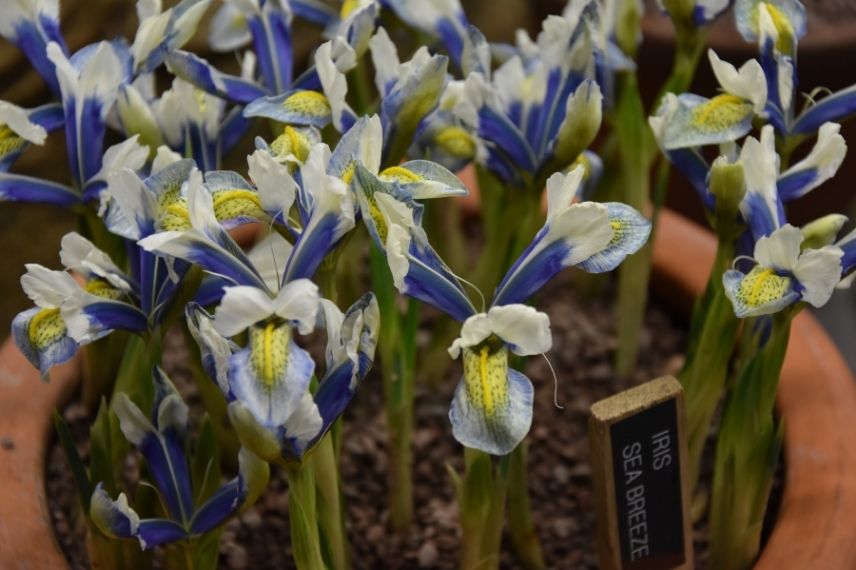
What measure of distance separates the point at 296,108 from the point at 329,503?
291 millimetres

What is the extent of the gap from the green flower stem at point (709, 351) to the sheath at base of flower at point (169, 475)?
0.37 m

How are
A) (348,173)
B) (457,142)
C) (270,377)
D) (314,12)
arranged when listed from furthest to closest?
(314,12) → (457,142) → (348,173) → (270,377)

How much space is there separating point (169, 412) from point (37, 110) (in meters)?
0.26

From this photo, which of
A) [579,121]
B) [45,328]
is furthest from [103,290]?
[579,121]

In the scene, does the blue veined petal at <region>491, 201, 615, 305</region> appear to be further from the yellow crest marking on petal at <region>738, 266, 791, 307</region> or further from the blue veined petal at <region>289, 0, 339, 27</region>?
the blue veined petal at <region>289, 0, 339, 27</region>

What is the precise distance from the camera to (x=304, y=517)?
727mm

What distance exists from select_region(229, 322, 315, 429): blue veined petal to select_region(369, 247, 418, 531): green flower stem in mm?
256

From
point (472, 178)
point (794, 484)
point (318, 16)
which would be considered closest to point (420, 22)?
point (318, 16)

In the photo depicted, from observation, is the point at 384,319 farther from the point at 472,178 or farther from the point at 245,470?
the point at 472,178

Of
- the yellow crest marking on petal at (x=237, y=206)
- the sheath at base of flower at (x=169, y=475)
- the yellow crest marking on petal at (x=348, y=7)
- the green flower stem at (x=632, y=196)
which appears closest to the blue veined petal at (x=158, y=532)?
the sheath at base of flower at (x=169, y=475)

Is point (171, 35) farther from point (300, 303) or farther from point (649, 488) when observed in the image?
point (649, 488)

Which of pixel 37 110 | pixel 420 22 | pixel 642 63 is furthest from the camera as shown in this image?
pixel 642 63

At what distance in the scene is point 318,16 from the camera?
1.03 metres

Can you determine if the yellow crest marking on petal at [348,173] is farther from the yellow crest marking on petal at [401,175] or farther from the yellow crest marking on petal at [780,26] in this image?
the yellow crest marking on petal at [780,26]
